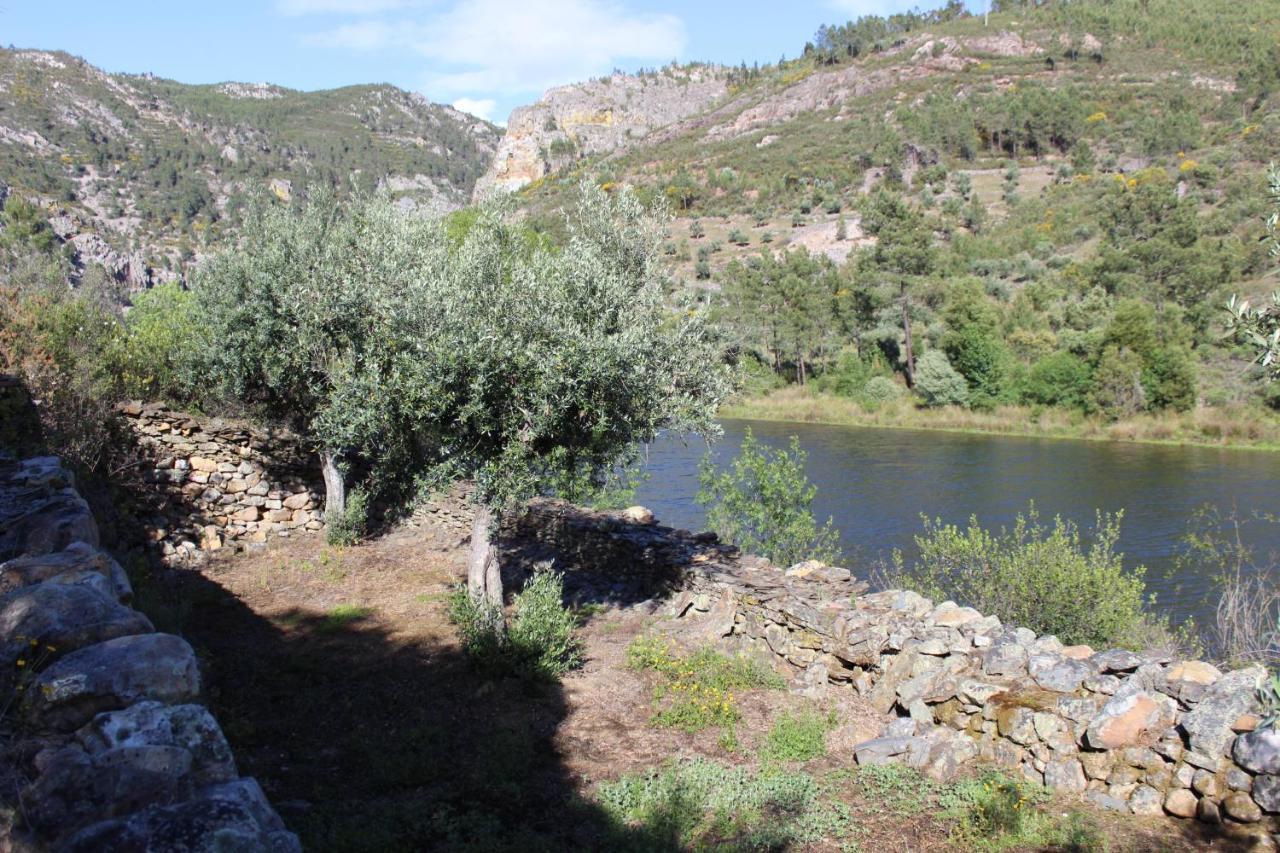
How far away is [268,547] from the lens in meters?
13.5

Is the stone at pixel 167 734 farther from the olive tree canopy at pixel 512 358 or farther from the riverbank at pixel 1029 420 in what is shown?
the riverbank at pixel 1029 420

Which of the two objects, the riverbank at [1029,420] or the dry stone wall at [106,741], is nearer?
the dry stone wall at [106,741]

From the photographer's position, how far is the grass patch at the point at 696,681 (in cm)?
820

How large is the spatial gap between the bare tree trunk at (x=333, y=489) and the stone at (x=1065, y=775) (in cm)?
1069

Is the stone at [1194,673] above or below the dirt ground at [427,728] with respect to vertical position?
above

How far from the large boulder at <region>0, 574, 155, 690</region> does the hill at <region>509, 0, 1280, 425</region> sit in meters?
9.46

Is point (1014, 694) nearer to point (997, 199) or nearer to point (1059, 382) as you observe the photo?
point (1059, 382)

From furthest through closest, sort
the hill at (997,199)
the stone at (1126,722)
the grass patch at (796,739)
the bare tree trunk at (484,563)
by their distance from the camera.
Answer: the hill at (997,199)
the bare tree trunk at (484,563)
the grass patch at (796,739)
the stone at (1126,722)

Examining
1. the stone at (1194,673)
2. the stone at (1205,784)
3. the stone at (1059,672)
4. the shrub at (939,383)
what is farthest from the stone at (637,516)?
the shrub at (939,383)

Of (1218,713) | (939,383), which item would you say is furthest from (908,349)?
(1218,713)

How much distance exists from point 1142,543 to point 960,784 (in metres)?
15.1

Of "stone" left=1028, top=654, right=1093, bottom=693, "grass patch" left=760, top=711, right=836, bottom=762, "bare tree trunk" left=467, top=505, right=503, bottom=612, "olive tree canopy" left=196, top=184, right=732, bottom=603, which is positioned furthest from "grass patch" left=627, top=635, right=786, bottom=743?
"stone" left=1028, top=654, right=1093, bottom=693

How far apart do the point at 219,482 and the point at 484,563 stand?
6309mm

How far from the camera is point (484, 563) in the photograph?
386 inches
